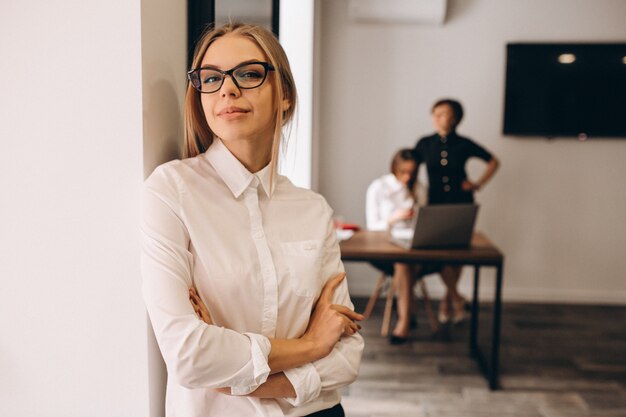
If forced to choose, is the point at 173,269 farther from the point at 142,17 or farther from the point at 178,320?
the point at 142,17

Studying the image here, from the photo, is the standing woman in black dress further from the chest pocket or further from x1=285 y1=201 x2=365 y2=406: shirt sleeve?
the chest pocket

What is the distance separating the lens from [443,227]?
10.4 feet

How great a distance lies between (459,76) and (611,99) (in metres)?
1.30

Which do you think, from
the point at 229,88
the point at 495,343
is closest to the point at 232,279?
the point at 229,88

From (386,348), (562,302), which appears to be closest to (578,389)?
(386,348)

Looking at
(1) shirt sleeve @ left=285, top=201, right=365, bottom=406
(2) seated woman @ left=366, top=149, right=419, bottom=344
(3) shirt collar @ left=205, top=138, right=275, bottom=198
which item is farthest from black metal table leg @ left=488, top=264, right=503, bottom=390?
(3) shirt collar @ left=205, top=138, right=275, bottom=198

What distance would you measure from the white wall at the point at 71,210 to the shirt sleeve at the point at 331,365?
313 mm

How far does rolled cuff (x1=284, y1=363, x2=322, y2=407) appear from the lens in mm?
1161

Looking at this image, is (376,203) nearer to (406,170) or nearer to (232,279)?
(406,170)

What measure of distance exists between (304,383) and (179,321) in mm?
320

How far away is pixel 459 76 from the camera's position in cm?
496

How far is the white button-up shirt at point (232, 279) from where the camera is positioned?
3.34 feet

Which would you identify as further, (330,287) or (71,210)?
(330,287)

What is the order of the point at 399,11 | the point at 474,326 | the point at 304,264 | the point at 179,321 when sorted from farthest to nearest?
the point at 399,11 < the point at 474,326 < the point at 304,264 < the point at 179,321
